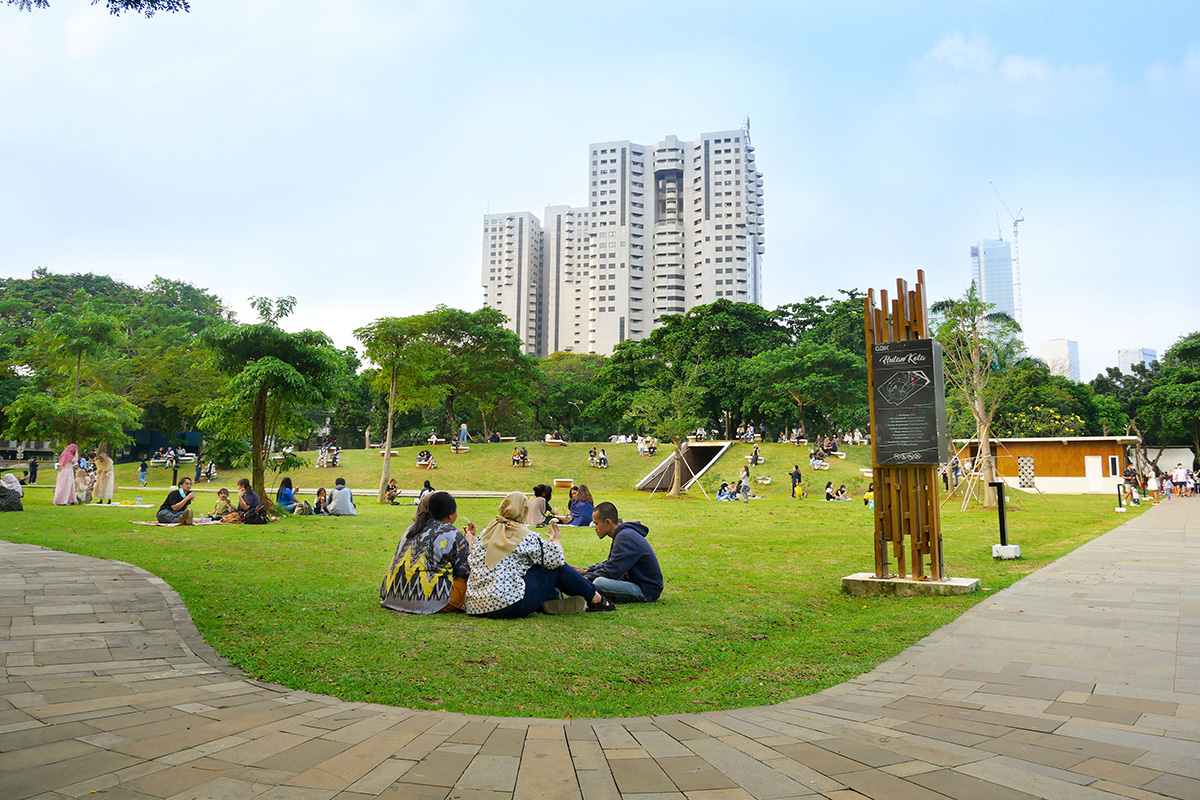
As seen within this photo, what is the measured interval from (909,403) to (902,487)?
922mm

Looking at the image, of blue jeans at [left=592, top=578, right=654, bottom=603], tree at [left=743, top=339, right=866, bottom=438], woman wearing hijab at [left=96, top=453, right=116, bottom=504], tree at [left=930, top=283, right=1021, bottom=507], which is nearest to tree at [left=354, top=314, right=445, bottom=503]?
woman wearing hijab at [left=96, top=453, right=116, bottom=504]

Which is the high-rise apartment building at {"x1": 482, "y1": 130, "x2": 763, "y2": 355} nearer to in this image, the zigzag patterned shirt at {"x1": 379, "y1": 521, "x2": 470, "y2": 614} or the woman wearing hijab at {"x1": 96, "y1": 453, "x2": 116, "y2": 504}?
the woman wearing hijab at {"x1": 96, "y1": 453, "x2": 116, "y2": 504}

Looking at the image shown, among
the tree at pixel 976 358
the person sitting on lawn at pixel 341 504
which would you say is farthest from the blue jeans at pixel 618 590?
the tree at pixel 976 358

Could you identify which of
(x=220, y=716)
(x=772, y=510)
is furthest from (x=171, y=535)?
(x=772, y=510)

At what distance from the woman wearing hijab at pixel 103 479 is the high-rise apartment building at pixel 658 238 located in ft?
286

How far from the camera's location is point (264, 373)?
51.6ft

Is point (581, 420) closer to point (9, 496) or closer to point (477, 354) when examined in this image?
point (477, 354)

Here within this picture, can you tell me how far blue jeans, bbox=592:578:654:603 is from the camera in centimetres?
659

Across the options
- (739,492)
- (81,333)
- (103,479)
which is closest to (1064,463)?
(739,492)

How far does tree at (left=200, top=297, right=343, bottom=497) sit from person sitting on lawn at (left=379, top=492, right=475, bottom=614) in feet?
36.9

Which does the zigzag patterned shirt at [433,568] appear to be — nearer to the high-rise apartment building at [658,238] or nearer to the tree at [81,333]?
the tree at [81,333]

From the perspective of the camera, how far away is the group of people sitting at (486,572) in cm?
583

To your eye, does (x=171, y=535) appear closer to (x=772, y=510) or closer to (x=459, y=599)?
(x=459, y=599)

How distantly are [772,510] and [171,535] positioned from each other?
48.2ft
